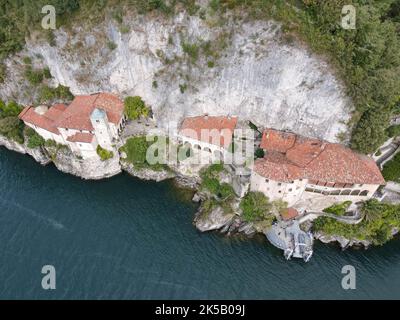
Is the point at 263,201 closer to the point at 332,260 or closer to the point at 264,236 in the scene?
the point at 264,236

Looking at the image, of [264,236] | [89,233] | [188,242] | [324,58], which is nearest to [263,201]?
[264,236]

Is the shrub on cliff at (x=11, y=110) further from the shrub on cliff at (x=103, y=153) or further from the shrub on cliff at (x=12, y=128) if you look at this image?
the shrub on cliff at (x=103, y=153)

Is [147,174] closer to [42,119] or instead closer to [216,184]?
[216,184]

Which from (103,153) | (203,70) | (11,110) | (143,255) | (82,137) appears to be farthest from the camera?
(11,110)

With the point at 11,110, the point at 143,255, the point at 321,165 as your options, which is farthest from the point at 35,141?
the point at 321,165

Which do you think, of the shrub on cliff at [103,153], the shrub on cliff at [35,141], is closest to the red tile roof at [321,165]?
the shrub on cliff at [103,153]
